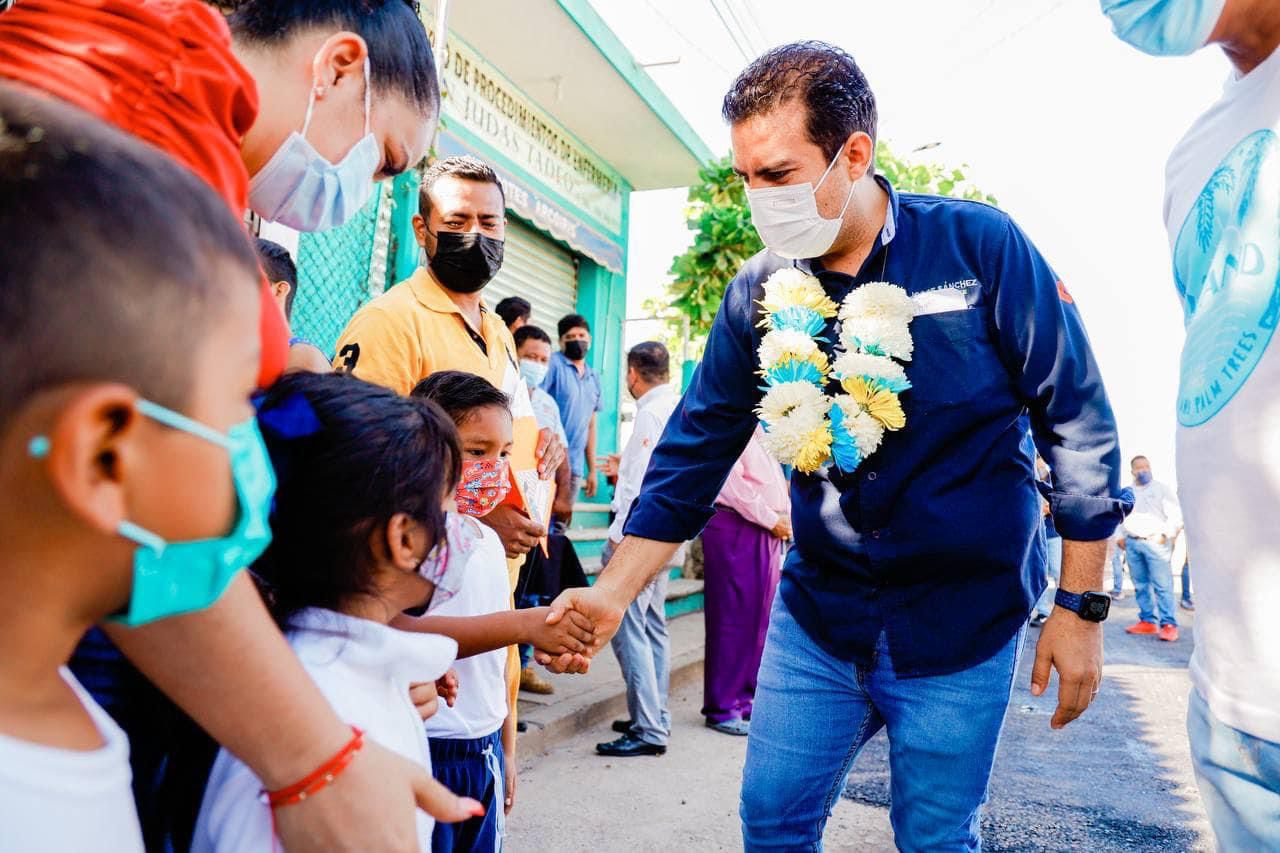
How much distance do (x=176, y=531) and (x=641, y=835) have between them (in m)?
3.34

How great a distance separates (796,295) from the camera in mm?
2377

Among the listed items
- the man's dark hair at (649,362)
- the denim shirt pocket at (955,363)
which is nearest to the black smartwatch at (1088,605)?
the denim shirt pocket at (955,363)

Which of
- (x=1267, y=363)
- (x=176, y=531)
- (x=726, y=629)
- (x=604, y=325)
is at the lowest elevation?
(x=726, y=629)

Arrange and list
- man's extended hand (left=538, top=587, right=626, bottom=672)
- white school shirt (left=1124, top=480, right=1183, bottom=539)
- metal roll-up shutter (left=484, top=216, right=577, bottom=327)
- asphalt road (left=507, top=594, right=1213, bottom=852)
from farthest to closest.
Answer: white school shirt (left=1124, top=480, right=1183, bottom=539) → metal roll-up shutter (left=484, top=216, right=577, bottom=327) → asphalt road (left=507, top=594, right=1213, bottom=852) → man's extended hand (left=538, top=587, right=626, bottom=672)

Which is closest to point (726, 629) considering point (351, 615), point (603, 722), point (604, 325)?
point (603, 722)

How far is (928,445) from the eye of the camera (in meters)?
2.11

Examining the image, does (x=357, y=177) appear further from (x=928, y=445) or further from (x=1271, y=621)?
(x=1271, y=621)

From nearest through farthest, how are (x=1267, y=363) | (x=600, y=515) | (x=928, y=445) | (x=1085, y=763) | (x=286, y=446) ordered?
1. (x=1267, y=363)
2. (x=286, y=446)
3. (x=928, y=445)
4. (x=1085, y=763)
5. (x=600, y=515)

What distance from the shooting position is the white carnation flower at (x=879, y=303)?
218 centimetres

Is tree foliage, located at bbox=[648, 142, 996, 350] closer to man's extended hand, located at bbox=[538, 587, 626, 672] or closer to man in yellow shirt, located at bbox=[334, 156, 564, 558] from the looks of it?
man in yellow shirt, located at bbox=[334, 156, 564, 558]

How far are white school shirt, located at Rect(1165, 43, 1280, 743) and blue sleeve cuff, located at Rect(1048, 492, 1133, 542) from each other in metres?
0.55

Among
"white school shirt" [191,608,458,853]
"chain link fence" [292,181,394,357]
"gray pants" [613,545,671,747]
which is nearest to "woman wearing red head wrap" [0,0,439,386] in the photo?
"white school shirt" [191,608,458,853]

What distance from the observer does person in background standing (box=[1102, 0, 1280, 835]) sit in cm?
127

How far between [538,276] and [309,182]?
816 cm
